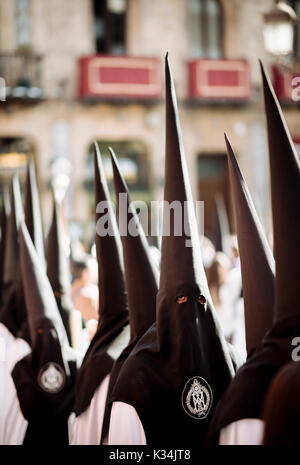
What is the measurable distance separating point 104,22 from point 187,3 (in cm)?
198

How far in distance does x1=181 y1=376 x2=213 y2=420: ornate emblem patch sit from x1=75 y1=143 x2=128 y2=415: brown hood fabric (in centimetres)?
99

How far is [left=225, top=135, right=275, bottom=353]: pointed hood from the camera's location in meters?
2.93

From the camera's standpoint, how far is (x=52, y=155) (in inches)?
701

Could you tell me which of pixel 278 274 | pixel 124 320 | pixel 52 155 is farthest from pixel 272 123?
pixel 52 155

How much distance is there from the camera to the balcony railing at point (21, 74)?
682 inches

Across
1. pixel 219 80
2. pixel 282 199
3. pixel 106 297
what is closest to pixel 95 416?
pixel 106 297

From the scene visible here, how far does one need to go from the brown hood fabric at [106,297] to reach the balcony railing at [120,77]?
45.8 ft

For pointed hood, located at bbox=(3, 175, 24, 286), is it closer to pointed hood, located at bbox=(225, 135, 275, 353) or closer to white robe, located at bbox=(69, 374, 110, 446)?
white robe, located at bbox=(69, 374, 110, 446)

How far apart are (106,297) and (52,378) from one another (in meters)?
0.67

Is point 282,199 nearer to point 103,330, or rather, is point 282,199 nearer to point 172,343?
point 172,343

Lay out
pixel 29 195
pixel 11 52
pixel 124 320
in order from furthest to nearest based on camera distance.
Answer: pixel 11 52
pixel 29 195
pixel 124 320

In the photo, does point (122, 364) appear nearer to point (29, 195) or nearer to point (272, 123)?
point (272, 123)

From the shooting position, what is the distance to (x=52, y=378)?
4.45 m

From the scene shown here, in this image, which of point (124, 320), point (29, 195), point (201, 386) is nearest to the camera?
point (201, 386)
